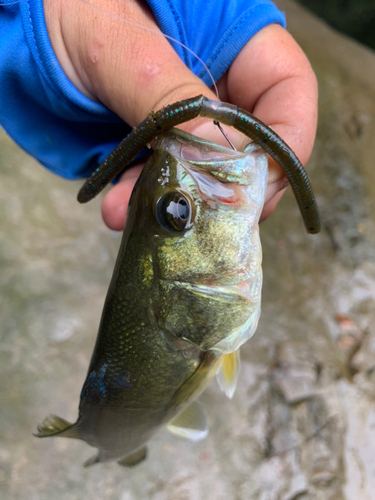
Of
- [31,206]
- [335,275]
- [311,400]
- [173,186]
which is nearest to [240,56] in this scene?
[173,186]

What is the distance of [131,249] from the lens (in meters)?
0.85

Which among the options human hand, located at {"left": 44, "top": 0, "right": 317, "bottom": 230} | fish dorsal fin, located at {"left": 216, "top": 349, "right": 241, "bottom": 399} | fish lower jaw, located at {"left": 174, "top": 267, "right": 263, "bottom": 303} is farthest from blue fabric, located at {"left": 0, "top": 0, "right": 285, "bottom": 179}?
fish dorsal fin, located at {"left": 216, "top": 349, "right": 241, "bottom": 399}

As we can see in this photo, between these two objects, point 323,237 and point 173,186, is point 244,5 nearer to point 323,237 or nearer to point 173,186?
point 173,186

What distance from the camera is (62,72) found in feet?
3.40

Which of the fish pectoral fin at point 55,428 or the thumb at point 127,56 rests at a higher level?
the thumb at point 127,56

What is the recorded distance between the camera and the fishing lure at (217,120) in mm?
679

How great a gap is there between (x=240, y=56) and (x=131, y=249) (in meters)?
0.87

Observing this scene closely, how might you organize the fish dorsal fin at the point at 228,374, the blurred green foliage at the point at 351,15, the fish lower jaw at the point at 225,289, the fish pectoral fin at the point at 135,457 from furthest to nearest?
1. the blurred green foliage at the point at 351,15
2. the fish pectoral fin at the point at 135,457
3. the fish dorsal fin at the point at 228,374
4. the fish lower jaw at the point at 225,289

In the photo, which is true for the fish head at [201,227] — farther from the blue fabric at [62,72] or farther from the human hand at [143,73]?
the blue fabric at [62,72]

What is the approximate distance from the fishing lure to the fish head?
1.6 inches

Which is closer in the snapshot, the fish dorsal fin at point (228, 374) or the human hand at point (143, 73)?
the human hand at point (143, 73)

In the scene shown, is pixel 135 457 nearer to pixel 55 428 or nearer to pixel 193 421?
pixel 193 421

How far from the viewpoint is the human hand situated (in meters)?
0.86

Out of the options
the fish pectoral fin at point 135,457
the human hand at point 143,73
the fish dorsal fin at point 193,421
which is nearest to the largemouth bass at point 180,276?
the human hand at point 143,73
